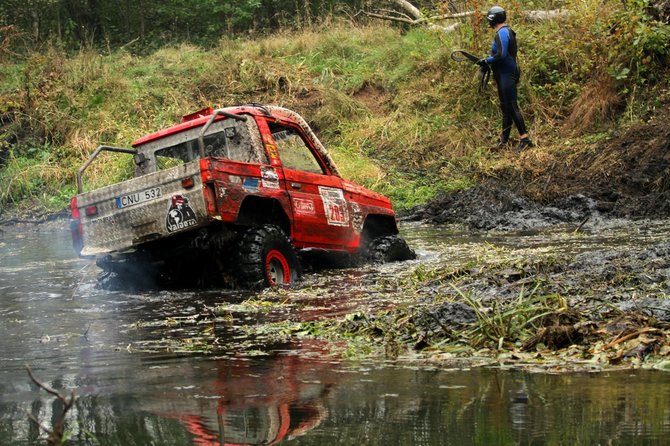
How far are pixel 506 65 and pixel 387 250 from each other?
292 inches

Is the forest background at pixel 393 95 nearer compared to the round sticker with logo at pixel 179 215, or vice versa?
the round sticker with logo at pixel 179 215

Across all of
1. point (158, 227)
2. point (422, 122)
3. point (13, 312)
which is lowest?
point (13, 312)

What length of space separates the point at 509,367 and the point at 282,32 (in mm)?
22303

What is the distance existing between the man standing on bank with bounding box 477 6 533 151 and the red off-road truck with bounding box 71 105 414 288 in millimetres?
7029

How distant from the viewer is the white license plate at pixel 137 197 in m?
9.32

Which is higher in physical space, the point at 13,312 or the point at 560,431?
the point at 13,312

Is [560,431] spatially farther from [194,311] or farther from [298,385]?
[194,311]

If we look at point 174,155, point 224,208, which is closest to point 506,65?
point 174,155

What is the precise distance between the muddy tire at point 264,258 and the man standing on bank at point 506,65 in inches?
346

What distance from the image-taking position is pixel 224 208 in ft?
30.0

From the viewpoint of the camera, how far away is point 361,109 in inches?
869

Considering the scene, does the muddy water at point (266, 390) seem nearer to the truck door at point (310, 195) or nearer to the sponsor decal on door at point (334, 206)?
the truck door at point (310, 195)

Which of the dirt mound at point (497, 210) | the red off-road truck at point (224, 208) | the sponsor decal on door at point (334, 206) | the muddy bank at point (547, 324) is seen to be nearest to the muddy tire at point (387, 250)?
the red off-road truck at point (224, 208)

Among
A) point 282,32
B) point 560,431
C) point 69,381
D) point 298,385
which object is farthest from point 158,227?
point 282,32
